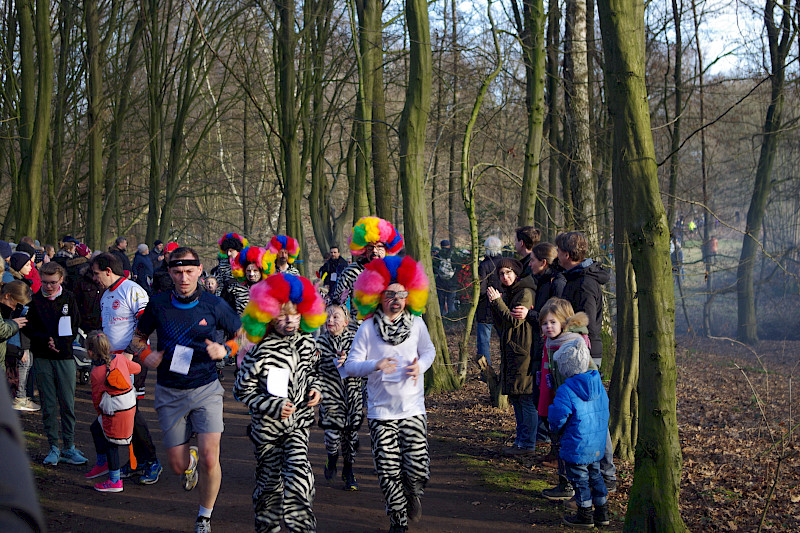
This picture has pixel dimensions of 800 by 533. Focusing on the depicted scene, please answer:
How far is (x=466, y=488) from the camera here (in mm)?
7141

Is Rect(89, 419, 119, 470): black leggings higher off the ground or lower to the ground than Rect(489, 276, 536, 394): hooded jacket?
lower

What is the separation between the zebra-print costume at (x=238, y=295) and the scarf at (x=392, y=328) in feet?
18.1

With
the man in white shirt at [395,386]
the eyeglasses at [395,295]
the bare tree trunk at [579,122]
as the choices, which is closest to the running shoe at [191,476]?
the man in white shirt at [395,386]

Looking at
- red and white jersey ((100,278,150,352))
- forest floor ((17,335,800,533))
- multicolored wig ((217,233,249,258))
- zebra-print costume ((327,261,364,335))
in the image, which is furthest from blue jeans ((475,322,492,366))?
red and white jersey ((100,278,150,352))

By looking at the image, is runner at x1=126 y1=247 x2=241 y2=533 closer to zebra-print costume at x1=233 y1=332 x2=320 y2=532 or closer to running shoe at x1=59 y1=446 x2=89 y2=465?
zebra-print costume at x1=233 y1=332 x2=320 y2=532

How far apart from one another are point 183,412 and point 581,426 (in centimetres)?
299

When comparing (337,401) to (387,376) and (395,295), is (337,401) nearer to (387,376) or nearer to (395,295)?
(387,376)

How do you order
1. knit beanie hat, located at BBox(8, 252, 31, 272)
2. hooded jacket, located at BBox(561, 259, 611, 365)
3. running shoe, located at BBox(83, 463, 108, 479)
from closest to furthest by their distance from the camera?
hooded jacket, located at BBox(561, 259, 611, 365)
running shoe, located at BBox(83, 463, 108, 479)
knit beanie hat, located at BBox(8, 252, 31, 272)

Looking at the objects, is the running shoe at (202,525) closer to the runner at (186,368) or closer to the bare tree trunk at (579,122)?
Answer: the runner at (186,368)

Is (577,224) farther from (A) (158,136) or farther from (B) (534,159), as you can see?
(A) (158,136)

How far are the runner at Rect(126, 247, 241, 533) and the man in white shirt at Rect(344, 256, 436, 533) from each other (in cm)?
107

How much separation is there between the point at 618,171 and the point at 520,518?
2970 millimetres

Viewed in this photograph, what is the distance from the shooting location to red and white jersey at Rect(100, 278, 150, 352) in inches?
282

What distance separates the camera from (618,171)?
549 cm
